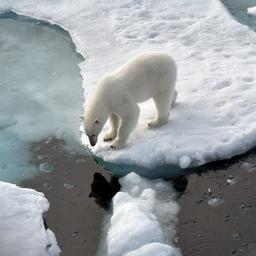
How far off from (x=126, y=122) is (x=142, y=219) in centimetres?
114

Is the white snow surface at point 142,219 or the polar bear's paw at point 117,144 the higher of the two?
the white snow surface at point 142,219

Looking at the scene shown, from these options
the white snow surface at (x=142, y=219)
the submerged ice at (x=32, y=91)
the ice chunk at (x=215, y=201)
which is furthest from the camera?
the submerged ice at (x=32, y=91)

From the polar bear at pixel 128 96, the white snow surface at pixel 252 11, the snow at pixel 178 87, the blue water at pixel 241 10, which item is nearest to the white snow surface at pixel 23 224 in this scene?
the snow at pixel 178 87

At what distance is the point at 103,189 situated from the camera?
458 cm

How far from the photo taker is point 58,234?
4.14 metres

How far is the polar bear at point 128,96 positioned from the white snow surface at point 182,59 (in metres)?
0.18

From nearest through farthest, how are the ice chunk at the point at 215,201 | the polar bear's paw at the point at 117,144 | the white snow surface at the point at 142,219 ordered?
the white snow surface at the point at 142,219 → the ice chunk at the point at 215,201 → the polar bear's paw at the point at 117,144

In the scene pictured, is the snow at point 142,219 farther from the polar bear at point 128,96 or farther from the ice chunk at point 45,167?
the ice chunk at point 45,167

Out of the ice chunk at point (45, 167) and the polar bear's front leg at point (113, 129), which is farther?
the polar bear's front leg at point (113, 129)

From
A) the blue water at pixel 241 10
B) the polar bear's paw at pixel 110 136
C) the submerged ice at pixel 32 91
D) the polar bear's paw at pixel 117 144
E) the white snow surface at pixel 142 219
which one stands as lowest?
the blue water at pixel 241 10

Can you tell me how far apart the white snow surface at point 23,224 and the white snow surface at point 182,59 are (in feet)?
2.91

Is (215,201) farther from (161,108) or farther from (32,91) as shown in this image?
(32,91)

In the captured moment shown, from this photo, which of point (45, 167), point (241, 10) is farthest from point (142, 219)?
point (241, 10)

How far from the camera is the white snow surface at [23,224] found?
388cm
